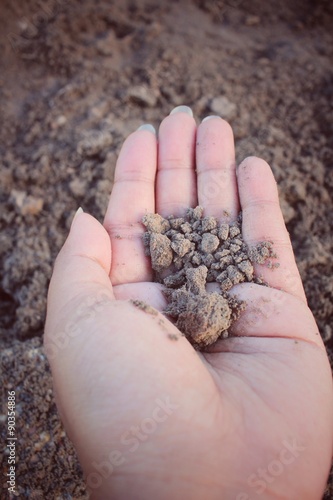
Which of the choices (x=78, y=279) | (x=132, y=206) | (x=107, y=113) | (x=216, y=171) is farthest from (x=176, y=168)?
(x=107, y=113)

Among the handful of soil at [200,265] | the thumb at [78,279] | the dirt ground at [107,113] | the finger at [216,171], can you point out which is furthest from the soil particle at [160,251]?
the dirt ground at [107,113]

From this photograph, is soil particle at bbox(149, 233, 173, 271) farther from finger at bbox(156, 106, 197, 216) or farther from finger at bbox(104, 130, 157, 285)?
finger at bbox(156, 106, 197, 216)

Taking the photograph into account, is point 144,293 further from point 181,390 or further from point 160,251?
point 181,390

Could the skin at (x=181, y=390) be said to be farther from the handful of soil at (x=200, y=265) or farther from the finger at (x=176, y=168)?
the finger at (x=176, y=168)

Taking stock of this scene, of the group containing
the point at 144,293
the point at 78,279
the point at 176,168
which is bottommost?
the point at 144,293

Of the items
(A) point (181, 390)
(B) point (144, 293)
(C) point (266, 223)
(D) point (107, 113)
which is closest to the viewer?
(A) point (181, 390)

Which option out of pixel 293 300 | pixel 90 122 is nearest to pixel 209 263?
pixel 293 300
